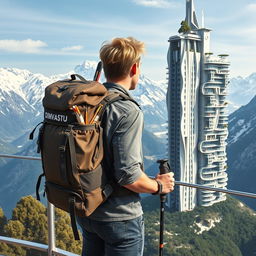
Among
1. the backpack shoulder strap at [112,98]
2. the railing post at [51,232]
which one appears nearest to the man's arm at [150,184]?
the backpack shoulder strap at [112,98]

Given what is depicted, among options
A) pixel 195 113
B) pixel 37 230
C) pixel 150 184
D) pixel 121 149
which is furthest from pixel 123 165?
pixel 195 113

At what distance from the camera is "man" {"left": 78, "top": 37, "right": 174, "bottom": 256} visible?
6.77 feet

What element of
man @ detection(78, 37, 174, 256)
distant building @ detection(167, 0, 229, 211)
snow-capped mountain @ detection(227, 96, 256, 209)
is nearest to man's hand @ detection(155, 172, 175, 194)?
man @ detection(78, 37, 174, 256)

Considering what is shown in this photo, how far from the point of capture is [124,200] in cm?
220

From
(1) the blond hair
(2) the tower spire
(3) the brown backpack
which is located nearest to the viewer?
(3) the brown backpack

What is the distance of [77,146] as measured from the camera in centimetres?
197

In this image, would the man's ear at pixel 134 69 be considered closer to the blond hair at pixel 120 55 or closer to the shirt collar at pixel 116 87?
the blond hair at pixel 120 55

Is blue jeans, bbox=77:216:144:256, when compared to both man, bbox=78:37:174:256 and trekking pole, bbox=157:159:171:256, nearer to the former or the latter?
man, bbox=78:37:174:256

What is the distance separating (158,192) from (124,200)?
235 millimetres

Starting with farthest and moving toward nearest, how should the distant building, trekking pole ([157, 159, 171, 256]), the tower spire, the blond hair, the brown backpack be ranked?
the tower spire < the distant building < trekking pole ([157, 159, 171, 256]) < the blond hair < the brown backpack

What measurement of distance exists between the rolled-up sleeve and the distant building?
98252mm

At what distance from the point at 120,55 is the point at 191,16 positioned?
119m

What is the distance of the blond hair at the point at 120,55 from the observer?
222 cm

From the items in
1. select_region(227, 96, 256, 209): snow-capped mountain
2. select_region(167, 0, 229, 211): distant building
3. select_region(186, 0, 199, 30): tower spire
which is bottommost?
select_region(227, 96, 256, 209): snow-capped mountain
